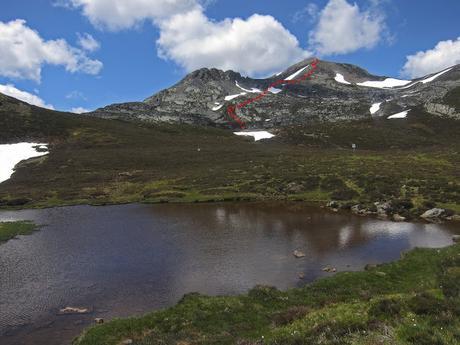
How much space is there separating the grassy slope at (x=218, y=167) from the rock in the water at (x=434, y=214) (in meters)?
1.78

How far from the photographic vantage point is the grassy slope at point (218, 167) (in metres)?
72.4

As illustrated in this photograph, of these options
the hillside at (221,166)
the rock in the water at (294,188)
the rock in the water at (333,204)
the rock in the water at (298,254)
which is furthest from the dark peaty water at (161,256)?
the hillside at (221,166)

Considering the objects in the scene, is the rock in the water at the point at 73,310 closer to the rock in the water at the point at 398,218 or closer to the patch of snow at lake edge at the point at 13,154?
the rock in the water at the point at 398,218

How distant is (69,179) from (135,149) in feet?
140

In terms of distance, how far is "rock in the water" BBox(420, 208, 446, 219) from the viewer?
172 ft

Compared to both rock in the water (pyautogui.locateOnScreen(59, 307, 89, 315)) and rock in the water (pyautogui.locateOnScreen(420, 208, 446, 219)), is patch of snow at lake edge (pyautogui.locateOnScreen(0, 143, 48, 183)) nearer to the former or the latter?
rock in the water (pyautogui.locateOnScreen(59, 307, 89, 315))

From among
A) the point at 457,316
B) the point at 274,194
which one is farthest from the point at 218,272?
the point at 274,194

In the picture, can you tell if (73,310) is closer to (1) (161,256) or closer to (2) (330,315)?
(1) (161,256)

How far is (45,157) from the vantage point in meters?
118

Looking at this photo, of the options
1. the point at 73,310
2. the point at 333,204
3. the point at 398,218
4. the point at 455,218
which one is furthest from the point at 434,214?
the point at 73,310

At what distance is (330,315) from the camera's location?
1830cm

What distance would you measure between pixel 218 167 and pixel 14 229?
59131mm

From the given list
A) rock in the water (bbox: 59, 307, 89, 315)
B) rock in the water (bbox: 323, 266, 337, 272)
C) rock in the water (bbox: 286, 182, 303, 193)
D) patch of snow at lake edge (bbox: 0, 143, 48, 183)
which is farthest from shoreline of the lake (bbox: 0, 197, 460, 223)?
rock in the water (bbox: 59, 307, 89, 315)

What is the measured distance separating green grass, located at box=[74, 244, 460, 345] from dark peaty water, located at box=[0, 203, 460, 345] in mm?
4002
